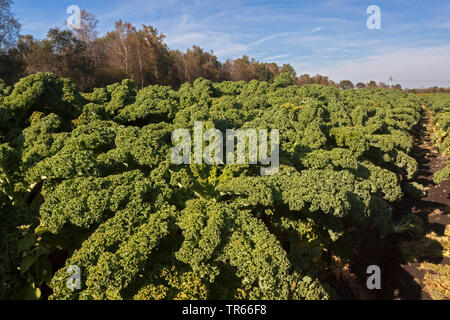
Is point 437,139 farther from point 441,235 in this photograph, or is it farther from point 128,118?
point 128,118

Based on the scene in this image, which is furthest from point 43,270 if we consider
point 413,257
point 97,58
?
point 97,58

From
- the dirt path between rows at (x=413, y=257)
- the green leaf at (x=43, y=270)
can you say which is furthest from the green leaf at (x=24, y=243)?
the dirt path between rows at (x=413, y=257)

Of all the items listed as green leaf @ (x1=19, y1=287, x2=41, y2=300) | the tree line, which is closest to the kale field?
green leaf @ (x1=19, y1=287, x2=41, y2=300)

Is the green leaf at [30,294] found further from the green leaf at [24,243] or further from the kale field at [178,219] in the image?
the green leaf at [24,243]

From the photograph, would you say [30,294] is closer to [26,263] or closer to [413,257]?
[26,263]
